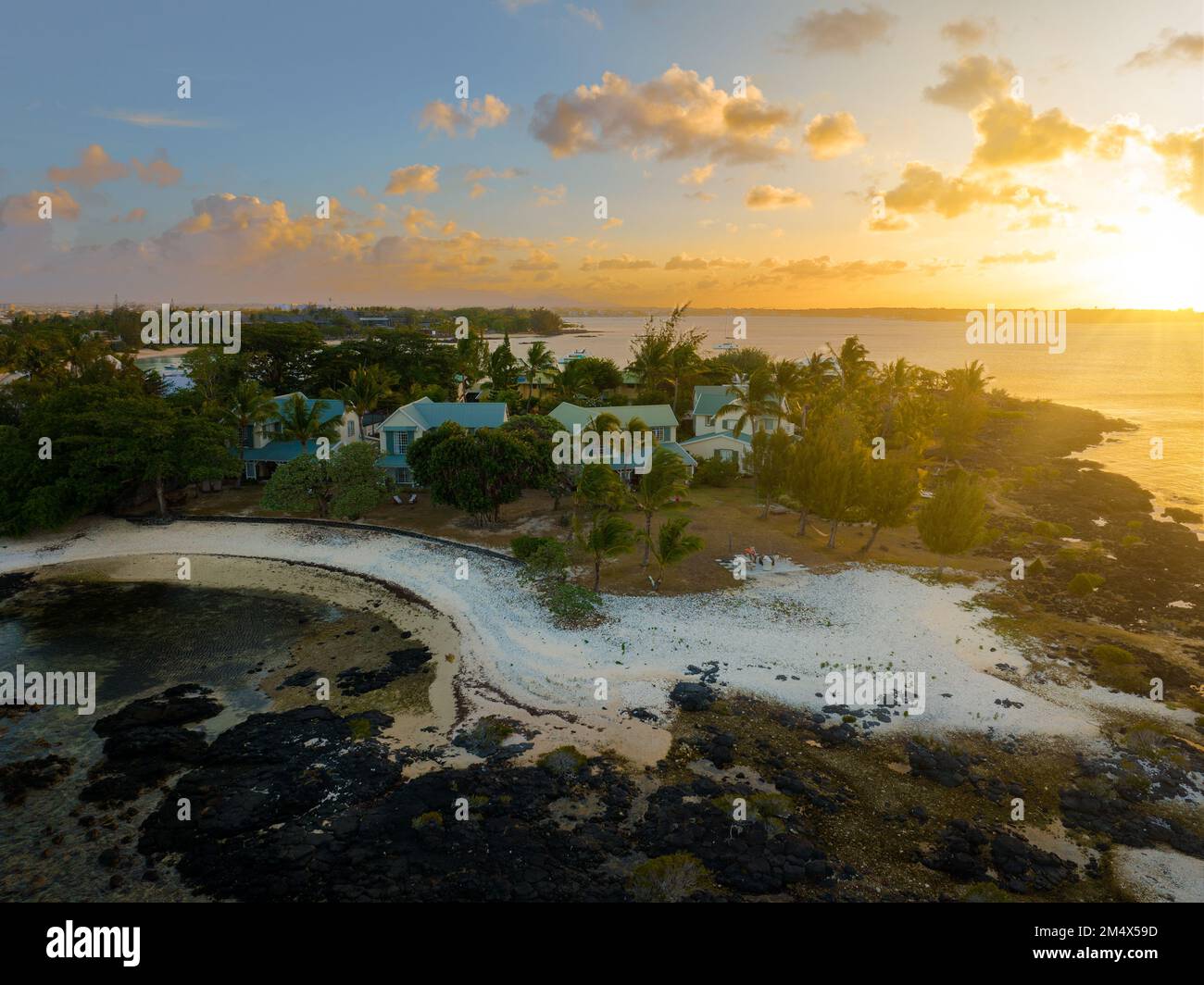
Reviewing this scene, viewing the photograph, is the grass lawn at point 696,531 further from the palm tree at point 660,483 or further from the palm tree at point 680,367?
the palm tree at point 680,367

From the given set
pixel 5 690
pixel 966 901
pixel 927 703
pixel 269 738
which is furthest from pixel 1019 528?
pixel 5 690

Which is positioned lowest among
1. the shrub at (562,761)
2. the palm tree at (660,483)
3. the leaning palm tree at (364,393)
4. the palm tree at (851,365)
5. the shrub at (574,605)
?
the shrub at (562,761)

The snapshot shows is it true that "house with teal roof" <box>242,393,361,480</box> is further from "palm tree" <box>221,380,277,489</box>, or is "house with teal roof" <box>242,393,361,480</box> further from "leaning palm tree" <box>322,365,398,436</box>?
"leaning palm tree" <box>322,365,398,436</box>

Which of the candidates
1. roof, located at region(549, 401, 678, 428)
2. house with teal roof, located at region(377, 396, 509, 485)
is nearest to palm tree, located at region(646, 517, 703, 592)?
house with teal roof, located at region(377, 396, 509, 485)

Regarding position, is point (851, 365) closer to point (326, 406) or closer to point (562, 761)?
point (326, 406)

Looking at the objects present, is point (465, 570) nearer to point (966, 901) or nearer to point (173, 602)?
point (173, 602)

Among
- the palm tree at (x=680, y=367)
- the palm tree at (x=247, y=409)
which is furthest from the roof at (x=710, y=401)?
the palm tree at (x=247, y=409)
